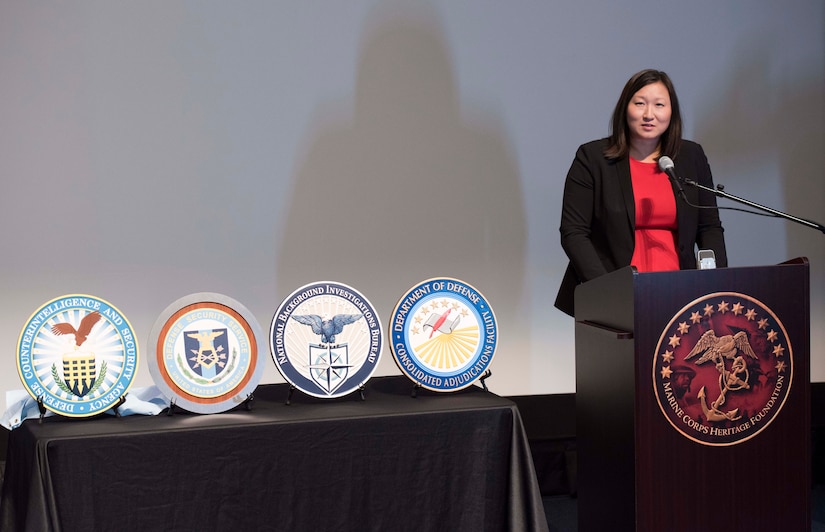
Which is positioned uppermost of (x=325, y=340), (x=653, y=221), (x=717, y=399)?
(x=653, y=221)

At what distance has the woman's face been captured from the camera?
2.27 meters

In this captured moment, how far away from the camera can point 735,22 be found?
3.81 m

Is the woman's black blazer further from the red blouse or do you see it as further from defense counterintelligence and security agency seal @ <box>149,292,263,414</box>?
defense counterintelligence and security agency seal @ <box>149,292,263,414</box>

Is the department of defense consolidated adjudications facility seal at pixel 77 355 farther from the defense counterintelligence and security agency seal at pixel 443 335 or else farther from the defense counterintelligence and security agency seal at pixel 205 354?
the defense counterintelligence and security agency seal at pixel 443 335

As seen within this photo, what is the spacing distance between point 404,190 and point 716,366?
6.51ft

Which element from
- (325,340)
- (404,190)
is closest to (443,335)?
(325,340)

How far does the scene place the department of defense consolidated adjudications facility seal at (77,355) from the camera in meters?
1.93

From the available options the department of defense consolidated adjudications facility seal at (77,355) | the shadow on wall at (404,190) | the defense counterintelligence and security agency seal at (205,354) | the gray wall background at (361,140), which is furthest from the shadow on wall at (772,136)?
the department of defense consolidated adjudications facility seal at (77,355)

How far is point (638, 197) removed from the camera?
2.33m

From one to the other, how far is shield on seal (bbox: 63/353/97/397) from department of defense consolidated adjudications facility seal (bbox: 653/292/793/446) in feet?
4.04

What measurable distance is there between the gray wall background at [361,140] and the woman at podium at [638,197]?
1.25 meters

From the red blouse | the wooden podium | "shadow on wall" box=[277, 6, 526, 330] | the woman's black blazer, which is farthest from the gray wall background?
the wooden podium

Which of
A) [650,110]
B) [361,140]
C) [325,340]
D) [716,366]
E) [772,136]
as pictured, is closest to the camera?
[716,366]

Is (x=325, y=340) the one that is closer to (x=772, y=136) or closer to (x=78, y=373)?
(x=78, y=373)
